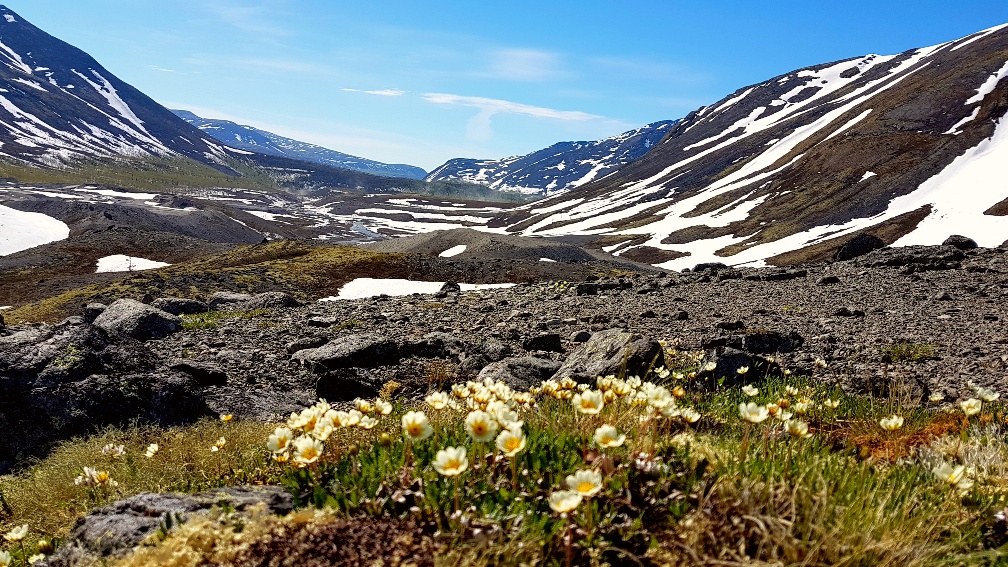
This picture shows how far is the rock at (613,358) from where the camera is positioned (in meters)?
7.29

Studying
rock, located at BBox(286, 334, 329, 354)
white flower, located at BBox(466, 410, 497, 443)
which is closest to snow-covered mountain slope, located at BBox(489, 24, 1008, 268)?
rock, located at BBox(286, 334, 329, 354)

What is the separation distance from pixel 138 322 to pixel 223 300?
328 inches

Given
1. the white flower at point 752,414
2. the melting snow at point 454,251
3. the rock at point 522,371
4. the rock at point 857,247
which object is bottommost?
the melting snow at point 454,251

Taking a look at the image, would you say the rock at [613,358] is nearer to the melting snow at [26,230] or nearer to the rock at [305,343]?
the rock at [305,343]

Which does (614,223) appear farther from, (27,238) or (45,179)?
(45,179)

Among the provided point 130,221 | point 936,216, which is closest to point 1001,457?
point 936,216

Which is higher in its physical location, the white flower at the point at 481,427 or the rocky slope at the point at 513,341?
the white flower at the point at 481,427

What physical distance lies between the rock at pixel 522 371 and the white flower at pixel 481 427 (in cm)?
478

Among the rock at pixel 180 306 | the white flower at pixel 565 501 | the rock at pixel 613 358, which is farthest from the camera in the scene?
the rock at pixel 180 306

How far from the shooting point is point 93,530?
2832mm

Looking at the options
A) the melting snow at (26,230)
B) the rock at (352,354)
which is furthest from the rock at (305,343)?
the melting snow at (26,230)

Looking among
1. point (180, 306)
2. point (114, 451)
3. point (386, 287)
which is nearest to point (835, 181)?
point (386, 287)

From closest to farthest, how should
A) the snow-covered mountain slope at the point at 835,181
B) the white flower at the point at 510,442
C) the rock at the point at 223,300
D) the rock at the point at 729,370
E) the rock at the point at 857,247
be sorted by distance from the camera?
1. the white flower at the point at 510,442
2. the rock at the point at 729,370
3. the rock at the point at 223,300
4. the rock at the point at 857,247
5. the snow-covered mountain slope at the point at 835,181

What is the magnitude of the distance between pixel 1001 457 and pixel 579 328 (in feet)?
32.5
